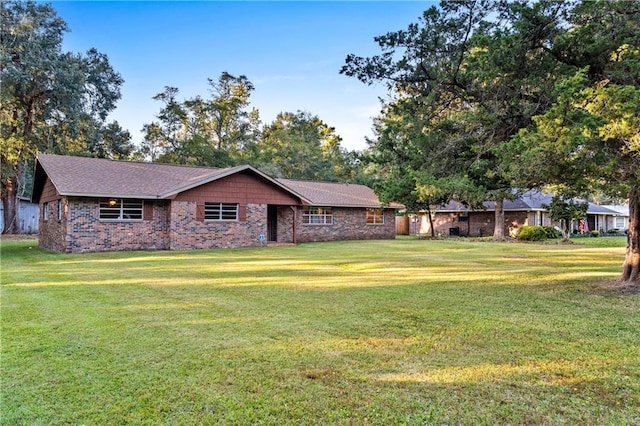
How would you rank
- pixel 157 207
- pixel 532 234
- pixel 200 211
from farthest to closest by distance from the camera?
pixel 532 234
pixel 200 211
pixel 157 207

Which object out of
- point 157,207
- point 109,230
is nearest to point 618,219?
point 157,207

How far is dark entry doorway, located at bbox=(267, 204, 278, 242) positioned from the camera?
22.9 meters

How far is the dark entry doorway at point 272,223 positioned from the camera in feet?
75.2

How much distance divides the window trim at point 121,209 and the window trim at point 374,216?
45.6ft

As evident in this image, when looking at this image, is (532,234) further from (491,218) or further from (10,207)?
(10,207)

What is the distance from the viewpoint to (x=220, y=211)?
19.5 metres

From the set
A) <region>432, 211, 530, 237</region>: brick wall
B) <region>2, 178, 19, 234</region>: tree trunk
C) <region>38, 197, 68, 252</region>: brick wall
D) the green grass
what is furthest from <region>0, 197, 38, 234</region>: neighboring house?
<region>432, 211, 530, 237</region>: brick wall

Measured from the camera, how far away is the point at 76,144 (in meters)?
31.9

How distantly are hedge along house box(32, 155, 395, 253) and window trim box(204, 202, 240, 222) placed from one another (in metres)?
0.05

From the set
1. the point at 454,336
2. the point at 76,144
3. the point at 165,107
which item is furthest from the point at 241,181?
the point at 165,107

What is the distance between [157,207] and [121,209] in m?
1.48

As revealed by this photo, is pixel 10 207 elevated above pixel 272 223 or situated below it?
above

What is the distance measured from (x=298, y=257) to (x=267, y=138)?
32.6m

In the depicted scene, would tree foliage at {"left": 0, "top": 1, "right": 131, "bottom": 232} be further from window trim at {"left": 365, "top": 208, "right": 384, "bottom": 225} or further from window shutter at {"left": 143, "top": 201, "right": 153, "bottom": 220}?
window trim at {"left": 365, "top": 208, "right": 384, "bottom": 225}
